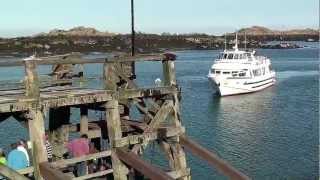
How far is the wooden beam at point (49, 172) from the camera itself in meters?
12.0

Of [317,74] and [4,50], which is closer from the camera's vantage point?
[317,74]

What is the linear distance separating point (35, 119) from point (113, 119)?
2048 millimetres

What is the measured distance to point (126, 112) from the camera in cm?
1631

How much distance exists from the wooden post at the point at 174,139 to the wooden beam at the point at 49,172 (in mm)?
3606

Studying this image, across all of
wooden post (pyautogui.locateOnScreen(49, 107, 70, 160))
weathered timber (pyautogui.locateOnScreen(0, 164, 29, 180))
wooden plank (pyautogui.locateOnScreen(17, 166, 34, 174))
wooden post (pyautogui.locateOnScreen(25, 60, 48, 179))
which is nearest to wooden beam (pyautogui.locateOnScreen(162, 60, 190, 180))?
wooden post (pyautogui.locateOnScreen(49, 107, 70, 160))

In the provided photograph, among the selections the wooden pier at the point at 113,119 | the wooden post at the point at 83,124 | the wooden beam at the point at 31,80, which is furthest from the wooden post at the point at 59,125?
the wooden beam at the point at 31,80

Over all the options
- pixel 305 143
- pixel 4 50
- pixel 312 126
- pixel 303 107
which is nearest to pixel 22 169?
pixel 305 143

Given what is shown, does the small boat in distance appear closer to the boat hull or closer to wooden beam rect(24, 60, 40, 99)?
the boat hull

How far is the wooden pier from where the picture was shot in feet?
40.5

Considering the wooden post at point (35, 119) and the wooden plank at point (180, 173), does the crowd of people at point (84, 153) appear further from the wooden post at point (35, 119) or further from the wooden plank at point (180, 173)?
the wooden post at point (35, 119)

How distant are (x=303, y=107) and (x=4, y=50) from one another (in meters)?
105

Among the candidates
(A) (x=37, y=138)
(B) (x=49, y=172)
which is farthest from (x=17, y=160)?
(B) (x=49, y=172)

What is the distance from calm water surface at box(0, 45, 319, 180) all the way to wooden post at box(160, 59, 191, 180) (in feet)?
30.6

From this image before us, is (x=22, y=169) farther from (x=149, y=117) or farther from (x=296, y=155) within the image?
(x=296, y=155)
